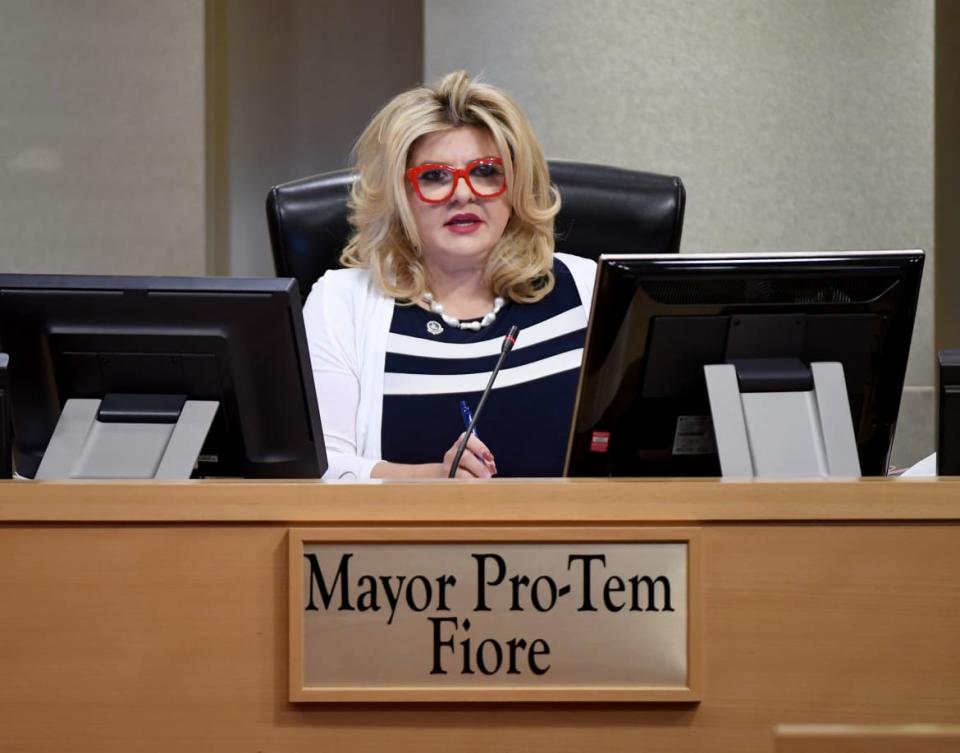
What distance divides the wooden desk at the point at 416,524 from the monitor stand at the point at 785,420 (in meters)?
0.35

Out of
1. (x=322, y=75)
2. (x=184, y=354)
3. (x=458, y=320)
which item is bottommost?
(x=184, y=354)

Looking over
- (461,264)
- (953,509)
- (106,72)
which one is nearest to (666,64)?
(461,264)

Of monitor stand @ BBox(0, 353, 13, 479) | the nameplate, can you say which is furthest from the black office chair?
the nameplate

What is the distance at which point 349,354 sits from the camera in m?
2.21

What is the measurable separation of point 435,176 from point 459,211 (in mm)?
76

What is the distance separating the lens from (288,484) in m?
1.05

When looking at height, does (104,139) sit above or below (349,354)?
above

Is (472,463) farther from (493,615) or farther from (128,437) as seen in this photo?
(493,615)

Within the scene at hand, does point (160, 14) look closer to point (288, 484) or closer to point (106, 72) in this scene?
A: point (106, 72)

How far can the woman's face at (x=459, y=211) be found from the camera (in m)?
2.22

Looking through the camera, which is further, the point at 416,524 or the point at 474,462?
the point at 474,462

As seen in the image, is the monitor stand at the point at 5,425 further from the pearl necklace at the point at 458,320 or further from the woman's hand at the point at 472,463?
the pearl necklace at the point at 458,320

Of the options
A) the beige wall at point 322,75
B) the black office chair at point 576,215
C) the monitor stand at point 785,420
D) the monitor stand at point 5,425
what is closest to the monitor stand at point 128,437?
the monitor stand at point 5,425

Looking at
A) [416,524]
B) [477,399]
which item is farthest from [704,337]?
[477,399]
